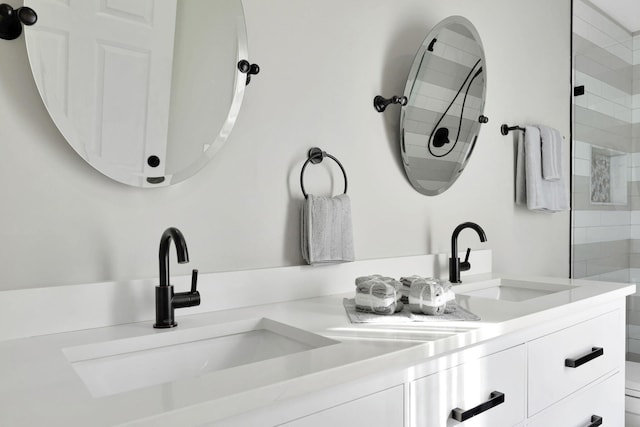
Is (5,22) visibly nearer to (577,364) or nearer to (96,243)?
(96,243)

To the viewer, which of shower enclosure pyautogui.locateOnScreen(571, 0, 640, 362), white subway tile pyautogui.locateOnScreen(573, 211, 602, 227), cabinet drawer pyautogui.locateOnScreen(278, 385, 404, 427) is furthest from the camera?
white subway tile pyautogui.locateOnScreen(573, 211, 602, 227)

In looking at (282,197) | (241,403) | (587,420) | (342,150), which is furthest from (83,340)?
(587,420)

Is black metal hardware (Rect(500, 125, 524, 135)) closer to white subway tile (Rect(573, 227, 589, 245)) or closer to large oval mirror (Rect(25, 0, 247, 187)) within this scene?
white subway tile (Rect(573, 227, 589, 245))

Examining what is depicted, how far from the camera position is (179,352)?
1127 millimetres

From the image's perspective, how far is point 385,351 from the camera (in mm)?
951

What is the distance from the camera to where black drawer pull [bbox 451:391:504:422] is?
1090 millimetres

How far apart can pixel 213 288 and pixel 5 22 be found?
762 mm

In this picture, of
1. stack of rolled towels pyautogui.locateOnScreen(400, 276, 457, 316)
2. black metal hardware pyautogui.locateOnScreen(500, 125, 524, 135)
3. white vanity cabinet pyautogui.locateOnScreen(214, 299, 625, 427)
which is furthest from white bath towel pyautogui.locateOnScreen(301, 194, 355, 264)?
black metal hardware pyautogui.locateOnScreen(500, 125, 524, 135)

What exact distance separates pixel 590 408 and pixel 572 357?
24cm

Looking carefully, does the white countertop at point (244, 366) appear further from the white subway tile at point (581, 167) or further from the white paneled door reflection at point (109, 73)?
the white subway tile at point (581, 167)

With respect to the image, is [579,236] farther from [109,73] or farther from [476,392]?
[109,73]

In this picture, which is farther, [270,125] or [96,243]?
[270,125]

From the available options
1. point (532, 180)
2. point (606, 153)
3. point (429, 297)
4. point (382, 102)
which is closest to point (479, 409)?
point (429, 297)

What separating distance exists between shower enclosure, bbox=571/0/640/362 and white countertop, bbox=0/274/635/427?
4.94 ft
